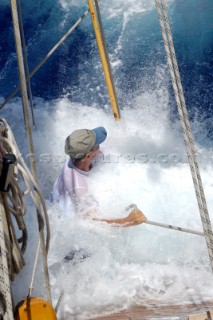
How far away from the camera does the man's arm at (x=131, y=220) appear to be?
3207mm

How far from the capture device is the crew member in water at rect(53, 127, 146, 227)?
11.1 feet

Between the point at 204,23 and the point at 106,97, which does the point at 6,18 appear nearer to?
the point at 106,97

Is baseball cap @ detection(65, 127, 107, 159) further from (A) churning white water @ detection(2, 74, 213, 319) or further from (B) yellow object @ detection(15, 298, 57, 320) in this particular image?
(B) yellow object @ detection(15, 298, 57, 320)

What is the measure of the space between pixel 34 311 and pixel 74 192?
1332 mm

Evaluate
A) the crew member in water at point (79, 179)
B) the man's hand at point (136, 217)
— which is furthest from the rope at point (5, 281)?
the crew member in water at point (79, 179)

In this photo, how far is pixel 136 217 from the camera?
3219mm

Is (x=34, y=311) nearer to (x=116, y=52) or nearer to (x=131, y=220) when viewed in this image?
(x=131, y=220)

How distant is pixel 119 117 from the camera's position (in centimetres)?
510

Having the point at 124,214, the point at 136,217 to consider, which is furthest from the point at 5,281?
the point at 124,214

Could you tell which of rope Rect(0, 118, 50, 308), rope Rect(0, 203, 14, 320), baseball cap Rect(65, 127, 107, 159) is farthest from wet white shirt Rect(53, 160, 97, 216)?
rope Rect(0, 203, 14, 320)

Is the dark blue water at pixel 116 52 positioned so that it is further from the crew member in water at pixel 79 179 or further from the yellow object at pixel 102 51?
the crew member in water at pixel 79 179

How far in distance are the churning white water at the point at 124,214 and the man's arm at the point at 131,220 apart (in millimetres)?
185

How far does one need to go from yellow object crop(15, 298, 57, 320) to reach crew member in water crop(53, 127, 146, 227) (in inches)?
48.3

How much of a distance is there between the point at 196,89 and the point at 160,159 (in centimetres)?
137
